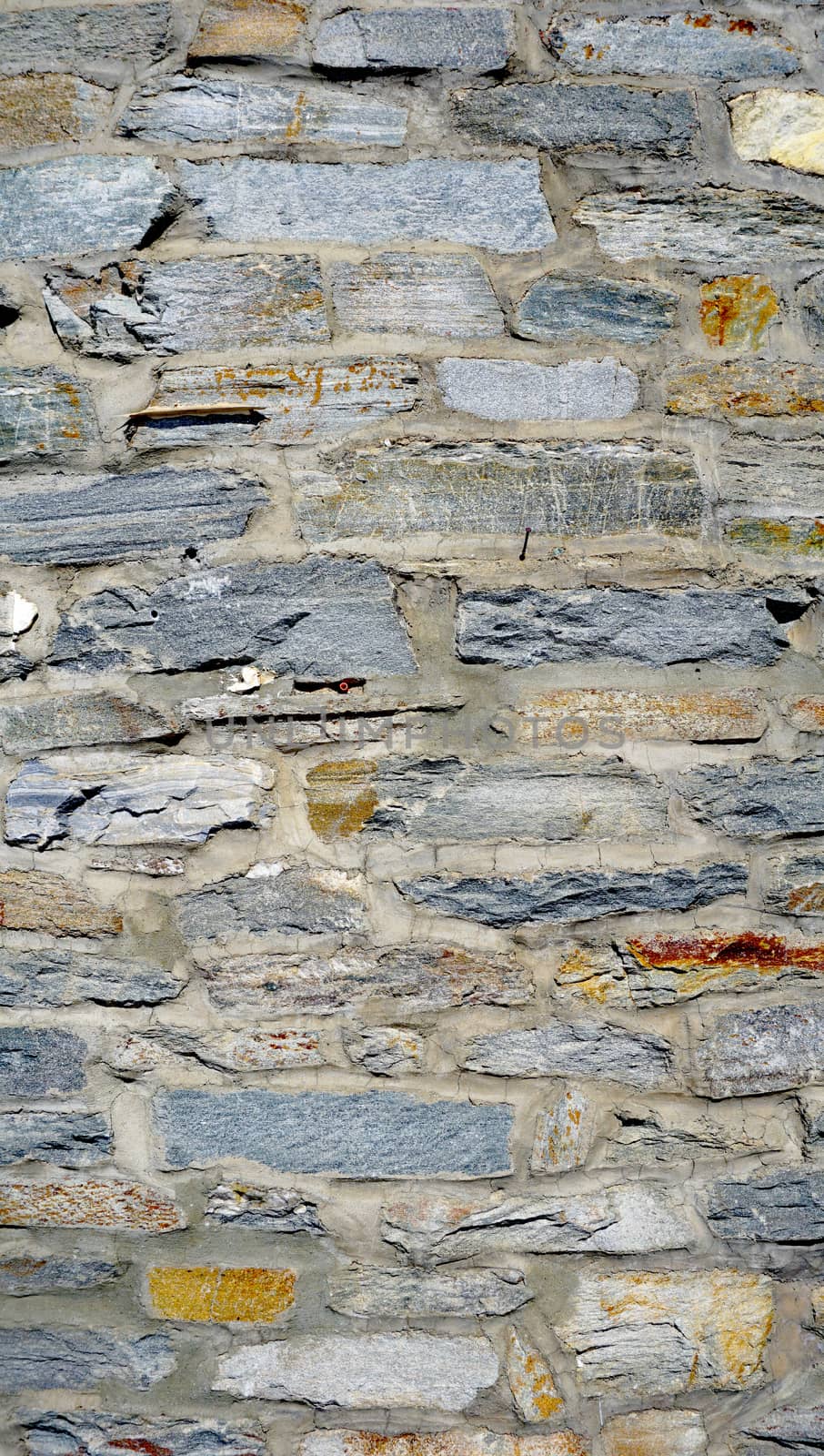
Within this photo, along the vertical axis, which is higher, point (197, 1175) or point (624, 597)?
point (624, 597)

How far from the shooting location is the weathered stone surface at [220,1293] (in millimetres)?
1408

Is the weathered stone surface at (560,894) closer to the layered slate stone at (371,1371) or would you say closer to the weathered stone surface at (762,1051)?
the weathered stone surface at (762,1051)

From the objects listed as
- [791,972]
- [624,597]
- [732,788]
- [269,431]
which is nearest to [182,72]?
[269,431]

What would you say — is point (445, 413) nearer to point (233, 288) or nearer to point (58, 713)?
point (233, 288)

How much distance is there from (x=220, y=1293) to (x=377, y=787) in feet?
2.36

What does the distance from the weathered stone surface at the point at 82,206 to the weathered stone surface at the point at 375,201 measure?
0.06 meters

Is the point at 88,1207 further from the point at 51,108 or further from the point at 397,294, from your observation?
the point at 51,108

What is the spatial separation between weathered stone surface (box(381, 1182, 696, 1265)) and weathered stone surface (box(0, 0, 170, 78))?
161cm

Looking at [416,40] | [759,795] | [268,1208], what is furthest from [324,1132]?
[416,40]

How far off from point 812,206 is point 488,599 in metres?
0.73

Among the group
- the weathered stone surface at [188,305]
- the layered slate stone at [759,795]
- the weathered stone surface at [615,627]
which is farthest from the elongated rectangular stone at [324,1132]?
the weathered stone surface at [188,305]

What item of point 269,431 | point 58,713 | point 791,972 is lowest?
point 791,972

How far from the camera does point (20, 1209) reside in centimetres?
143

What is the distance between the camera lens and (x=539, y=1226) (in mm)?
1410
